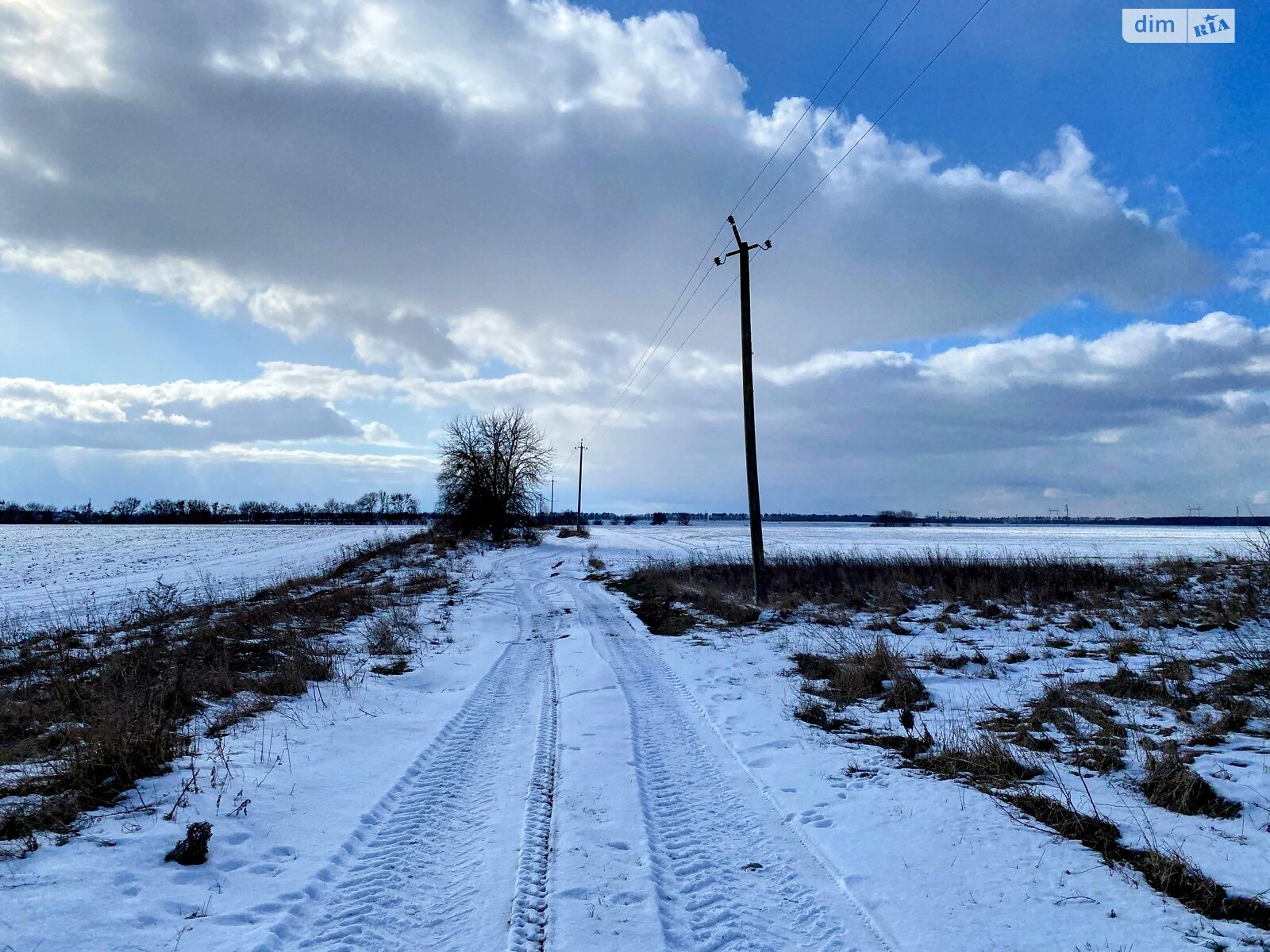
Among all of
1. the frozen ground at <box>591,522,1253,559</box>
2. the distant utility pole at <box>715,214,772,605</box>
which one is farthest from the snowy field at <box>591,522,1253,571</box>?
the distant utility pole at <box>715,214,772,605</box>

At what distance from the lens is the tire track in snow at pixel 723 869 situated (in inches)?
145

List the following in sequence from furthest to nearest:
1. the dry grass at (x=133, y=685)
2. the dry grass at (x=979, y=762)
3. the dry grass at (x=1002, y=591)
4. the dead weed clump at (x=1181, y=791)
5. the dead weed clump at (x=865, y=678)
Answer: the dry grass at (x=1002, y=591) < the dead weed clump at (x=865, y=678) < the dry grass at (x=979, y=762) < the dry grass at (x=133, y=685) < the dead weed clump at (x=1181, y=791)

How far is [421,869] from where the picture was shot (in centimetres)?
434

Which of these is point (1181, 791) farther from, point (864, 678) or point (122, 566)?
point (122, 566)

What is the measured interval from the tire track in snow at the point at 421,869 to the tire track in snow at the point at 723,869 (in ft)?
3.76

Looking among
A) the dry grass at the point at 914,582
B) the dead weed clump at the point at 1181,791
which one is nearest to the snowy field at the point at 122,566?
the dry grass at the point at 914,582

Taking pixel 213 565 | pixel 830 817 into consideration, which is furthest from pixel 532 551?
pixel 830 817

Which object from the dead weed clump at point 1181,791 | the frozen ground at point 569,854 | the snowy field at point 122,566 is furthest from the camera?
the snowy field at point 122,566

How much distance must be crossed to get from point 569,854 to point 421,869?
998mm

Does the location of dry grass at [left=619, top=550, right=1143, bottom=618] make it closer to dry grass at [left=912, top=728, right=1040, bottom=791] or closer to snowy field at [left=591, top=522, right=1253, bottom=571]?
snowy field at [left=591, top=522, right=1253, bottom=571]

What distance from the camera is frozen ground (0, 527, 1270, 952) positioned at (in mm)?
3604

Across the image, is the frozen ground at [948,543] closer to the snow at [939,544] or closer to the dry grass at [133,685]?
the snow at [939,544]

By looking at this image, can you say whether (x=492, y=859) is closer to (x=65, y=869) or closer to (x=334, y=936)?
(x=334, y=936)

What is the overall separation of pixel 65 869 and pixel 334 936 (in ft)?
5.78
